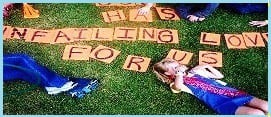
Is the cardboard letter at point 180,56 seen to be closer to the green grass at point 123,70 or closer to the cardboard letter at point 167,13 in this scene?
the green grass at point 123,70

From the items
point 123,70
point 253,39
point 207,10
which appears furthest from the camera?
point 207,10

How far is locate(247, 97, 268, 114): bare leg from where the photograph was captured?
94.8 inches

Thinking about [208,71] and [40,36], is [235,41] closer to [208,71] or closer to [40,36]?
[208,71]

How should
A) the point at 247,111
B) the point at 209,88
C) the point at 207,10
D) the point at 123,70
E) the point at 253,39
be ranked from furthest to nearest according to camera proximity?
the point at 207,10
the point at 253,39
the point at 123,70
the point at 209,88
the point at 247,111

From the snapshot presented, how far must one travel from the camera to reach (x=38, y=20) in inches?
113

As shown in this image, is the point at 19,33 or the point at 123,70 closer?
the point at 123,70

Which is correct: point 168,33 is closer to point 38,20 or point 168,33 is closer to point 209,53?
point 209,53

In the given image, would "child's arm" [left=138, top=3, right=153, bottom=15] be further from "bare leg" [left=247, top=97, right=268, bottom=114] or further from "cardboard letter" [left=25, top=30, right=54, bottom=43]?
"bare leg" [left=247, top=97, right=268, bottom=114]

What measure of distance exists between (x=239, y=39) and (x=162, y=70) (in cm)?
47

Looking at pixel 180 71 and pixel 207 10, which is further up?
pixel 207 10

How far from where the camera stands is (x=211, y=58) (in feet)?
8.76

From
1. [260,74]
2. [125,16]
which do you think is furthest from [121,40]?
[260,74]

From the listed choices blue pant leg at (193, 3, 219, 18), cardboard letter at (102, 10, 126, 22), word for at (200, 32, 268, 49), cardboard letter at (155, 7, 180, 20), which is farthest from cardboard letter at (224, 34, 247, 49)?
cardboard letter at (102, 10, 126, 22)

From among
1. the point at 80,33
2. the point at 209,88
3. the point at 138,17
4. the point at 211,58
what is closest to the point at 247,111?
the point at 209,88
